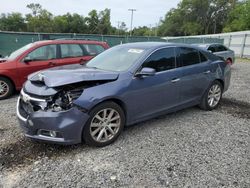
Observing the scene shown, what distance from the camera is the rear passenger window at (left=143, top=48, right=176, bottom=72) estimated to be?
4.10 m

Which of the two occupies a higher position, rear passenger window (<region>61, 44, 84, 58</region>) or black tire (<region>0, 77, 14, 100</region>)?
rear passenger window (<region>61, 44, 84, 58</region>)

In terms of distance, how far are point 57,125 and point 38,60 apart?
4001 millimetres

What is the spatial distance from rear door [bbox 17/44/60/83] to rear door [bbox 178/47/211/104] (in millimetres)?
3847

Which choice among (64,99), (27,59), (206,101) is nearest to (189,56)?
(206,101)

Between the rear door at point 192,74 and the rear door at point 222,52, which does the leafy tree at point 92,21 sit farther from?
the rear door at point 192,74

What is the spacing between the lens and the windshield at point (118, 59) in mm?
4015

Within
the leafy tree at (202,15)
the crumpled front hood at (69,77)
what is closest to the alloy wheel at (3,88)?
the crumpled front hood at (69,77)

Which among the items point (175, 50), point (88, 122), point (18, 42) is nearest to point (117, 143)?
point (88, 122)

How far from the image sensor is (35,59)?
654 centimetres

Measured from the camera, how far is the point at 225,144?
3.74 meters

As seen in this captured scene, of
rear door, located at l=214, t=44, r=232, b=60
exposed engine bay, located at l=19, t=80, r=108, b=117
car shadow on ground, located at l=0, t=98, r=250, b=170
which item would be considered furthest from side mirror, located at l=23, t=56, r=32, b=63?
rear door, located at l=214, t=44, r=232, b=60

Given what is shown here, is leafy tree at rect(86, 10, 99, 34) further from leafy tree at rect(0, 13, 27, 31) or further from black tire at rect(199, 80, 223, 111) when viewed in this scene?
black tire at rect(199, 80, 223, 111)

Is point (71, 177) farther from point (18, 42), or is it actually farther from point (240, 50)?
point (240, 50)

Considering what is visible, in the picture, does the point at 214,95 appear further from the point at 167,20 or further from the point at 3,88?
the point at 167,20
